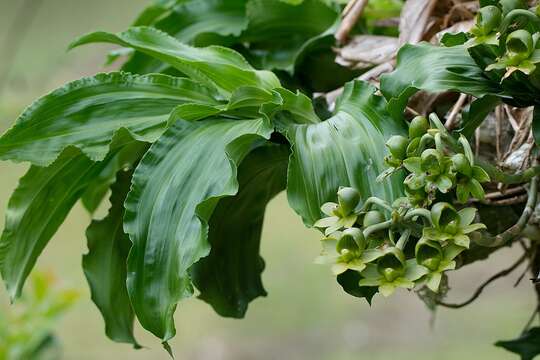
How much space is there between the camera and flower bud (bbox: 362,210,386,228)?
0.50 m

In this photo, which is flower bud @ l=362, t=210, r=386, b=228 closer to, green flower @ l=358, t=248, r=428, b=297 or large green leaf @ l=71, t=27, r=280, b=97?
green flower @ l=358, t=248, r=428, b=297

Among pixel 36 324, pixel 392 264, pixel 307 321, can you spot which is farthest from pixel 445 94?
pixel 307 321

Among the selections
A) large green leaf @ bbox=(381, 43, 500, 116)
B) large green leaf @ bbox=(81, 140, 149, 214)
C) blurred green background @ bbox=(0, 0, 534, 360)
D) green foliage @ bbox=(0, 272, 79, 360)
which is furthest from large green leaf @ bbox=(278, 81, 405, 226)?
Answer: blurred green background @ bbox=(0, 0, 534, 360)

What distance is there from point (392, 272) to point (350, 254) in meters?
0.03

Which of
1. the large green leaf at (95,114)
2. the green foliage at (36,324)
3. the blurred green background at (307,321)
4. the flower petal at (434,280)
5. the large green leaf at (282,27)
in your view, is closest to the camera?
the flower petal at (434,280)

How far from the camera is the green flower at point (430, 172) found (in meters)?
0.48

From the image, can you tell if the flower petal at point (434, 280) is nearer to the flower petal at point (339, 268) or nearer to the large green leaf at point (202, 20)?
the flower petal at point (339, 268)

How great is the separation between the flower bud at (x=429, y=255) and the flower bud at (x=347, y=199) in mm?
50

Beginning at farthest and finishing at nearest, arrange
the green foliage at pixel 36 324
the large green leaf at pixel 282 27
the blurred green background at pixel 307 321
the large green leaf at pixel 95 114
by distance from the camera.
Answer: the blurred green background at pixel 307 321 < the green foliage at pixel 36 324 < the large green leaf at pixel 282 27 < the large green leaf at pixel 95 114

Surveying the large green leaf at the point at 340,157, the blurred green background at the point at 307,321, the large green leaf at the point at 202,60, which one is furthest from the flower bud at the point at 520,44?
the blurred green background at the point at 307,321

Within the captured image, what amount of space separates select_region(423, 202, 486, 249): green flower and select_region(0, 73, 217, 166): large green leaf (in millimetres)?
245

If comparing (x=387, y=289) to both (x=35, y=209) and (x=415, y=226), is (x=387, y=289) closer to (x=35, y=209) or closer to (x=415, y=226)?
(x=415, y=226)

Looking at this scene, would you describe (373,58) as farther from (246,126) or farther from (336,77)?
(246,126)

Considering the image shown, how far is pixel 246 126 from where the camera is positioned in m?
0.62
